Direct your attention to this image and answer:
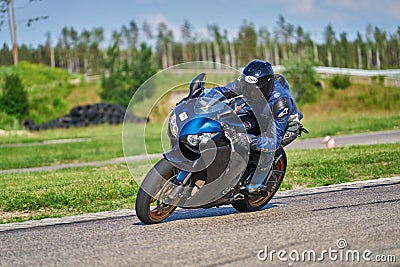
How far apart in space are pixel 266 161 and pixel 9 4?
4543 cm

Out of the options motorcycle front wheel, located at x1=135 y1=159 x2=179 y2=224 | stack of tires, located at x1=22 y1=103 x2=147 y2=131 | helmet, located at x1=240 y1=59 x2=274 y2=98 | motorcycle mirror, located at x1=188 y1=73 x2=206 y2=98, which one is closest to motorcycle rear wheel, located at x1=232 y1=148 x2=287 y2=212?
helmet, located at x1=240 y1=59 x2=274 y2=98

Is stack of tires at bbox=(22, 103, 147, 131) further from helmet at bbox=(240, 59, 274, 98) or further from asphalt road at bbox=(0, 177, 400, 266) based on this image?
helmet at bbox=(240, 59, 274, 98)

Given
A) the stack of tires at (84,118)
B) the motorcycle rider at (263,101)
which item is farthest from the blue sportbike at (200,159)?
the stack of tires at (84,118)

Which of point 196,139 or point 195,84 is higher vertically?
point 195,84

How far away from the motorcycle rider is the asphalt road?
67 cm

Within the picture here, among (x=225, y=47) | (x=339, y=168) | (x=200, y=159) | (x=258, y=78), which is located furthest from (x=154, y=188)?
(x=225, y=47)

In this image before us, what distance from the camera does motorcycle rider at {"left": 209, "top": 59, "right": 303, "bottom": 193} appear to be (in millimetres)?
8789

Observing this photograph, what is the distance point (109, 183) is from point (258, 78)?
593cm

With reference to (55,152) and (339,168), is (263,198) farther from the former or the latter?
(55,152)

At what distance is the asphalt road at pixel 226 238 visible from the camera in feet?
20.4

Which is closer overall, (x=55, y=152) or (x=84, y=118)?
(x=55, y=152)

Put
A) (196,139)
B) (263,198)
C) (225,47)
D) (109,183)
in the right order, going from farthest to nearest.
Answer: (225,47) → (109,183) → (263,198) → (196,139)

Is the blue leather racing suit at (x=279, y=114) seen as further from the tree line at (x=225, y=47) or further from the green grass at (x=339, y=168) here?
the tree line at (x=225, y=47)

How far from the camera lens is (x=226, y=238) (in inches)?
280
